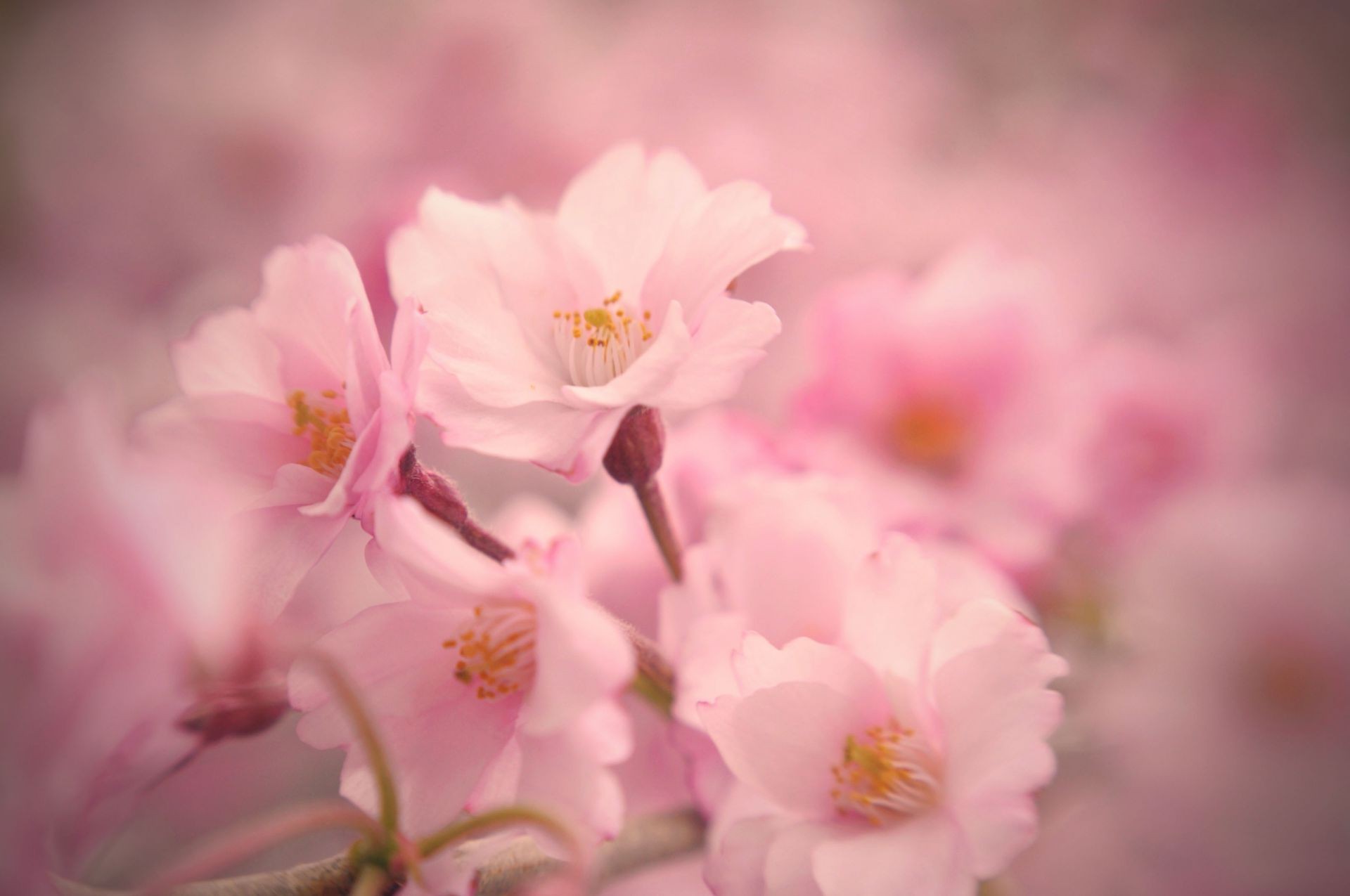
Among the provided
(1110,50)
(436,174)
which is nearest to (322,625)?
(436,174)

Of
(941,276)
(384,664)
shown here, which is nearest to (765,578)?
(384,664)

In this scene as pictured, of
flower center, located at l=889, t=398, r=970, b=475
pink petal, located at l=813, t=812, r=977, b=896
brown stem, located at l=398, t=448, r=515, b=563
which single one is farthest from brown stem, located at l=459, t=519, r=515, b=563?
flower center, located at l=889, t=398, r=970, b=475

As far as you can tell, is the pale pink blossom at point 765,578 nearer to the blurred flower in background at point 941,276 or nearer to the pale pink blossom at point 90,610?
the blurred flower in background at point 941,276

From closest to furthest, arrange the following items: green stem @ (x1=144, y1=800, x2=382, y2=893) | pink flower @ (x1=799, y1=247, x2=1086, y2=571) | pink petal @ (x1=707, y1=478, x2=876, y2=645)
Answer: green stem @ (x1=144, y1=800, x2=382, y2=893) < pink petal @ (x1=707, y1=478, x2=876, y2=645) < pink flower @ (x1=799, y1=247, x2=1086, y2=571)

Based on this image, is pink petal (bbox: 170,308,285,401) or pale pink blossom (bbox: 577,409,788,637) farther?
pale pink blossom (bbox: 577,409,788,637)

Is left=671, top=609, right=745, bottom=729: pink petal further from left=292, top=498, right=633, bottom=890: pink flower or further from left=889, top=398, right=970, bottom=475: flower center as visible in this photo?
left=889, top=398, right=970, bottom=475: flower center

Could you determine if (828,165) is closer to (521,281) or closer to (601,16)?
(601,16)

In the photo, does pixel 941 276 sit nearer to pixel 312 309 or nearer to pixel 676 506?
pixel 676 506
